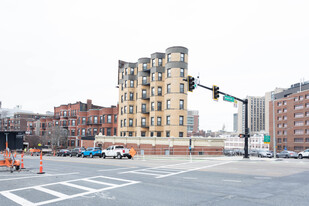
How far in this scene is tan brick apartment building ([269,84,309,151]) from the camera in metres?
89.5

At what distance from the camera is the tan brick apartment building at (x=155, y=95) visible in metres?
45.8

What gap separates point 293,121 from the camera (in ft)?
313

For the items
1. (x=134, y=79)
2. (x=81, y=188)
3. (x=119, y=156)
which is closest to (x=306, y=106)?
(x=134, y=79)

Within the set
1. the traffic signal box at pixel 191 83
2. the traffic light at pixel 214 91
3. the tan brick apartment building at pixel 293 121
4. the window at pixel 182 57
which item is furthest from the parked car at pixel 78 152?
the tan brick apartment building at pixel 293 121

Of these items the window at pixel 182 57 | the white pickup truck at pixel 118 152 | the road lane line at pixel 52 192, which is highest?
the window at pixel 182 57

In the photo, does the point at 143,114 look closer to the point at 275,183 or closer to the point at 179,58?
the point at 179,58

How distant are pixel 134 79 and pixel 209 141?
24281mm

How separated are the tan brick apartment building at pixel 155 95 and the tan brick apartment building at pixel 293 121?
54004 millimetres

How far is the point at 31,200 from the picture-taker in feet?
30.0

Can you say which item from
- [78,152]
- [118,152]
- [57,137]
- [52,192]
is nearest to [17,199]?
[52,192]

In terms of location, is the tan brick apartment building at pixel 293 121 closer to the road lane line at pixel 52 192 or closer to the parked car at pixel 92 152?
the parked car at pixel 92 152

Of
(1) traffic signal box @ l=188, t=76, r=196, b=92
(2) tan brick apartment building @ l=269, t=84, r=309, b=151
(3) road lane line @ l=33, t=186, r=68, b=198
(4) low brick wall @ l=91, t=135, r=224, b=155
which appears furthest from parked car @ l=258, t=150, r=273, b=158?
(2) tan brick apartment building @ l=269, t=84, r=309, b=151

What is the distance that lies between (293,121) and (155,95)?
67.2 meters

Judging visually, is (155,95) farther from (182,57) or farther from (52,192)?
(52,192)
